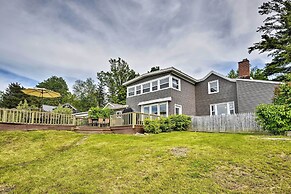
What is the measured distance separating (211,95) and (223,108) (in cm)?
180

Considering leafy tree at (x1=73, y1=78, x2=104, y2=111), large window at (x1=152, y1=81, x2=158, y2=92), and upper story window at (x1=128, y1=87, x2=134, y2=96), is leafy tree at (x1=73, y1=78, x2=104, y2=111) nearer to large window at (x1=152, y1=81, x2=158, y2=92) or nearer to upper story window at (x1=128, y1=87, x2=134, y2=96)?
upper story window at (x1=128, y1=87, x2=134, y2=96)

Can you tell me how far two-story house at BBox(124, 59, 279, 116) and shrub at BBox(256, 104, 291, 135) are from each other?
8.10 metres

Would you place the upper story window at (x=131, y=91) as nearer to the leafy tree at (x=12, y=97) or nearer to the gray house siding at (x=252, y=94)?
the gray house siding at (x=252, y=94)

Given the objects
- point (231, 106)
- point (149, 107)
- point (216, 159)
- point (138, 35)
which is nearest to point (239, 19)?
point (231, 106)

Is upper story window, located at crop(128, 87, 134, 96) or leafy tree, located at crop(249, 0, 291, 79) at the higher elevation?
leafy tree, located at crop(249, 0, 291, 79)

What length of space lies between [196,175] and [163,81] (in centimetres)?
1413

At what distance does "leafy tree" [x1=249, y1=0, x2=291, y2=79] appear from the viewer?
2205cm

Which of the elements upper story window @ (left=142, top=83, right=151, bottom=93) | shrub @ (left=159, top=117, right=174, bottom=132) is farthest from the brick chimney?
shrub @ (left=159, top=117, right=174, bottom=132)

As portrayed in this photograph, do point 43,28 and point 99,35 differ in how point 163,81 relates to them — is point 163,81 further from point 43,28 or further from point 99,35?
point 43,28

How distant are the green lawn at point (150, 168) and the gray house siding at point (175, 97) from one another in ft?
32.7

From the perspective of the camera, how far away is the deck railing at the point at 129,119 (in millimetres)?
14180

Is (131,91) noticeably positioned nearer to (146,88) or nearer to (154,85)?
(146,88)

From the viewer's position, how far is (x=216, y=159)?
6.32m

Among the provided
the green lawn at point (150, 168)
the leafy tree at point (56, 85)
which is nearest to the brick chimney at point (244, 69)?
the green lawn at point (150, 168)
